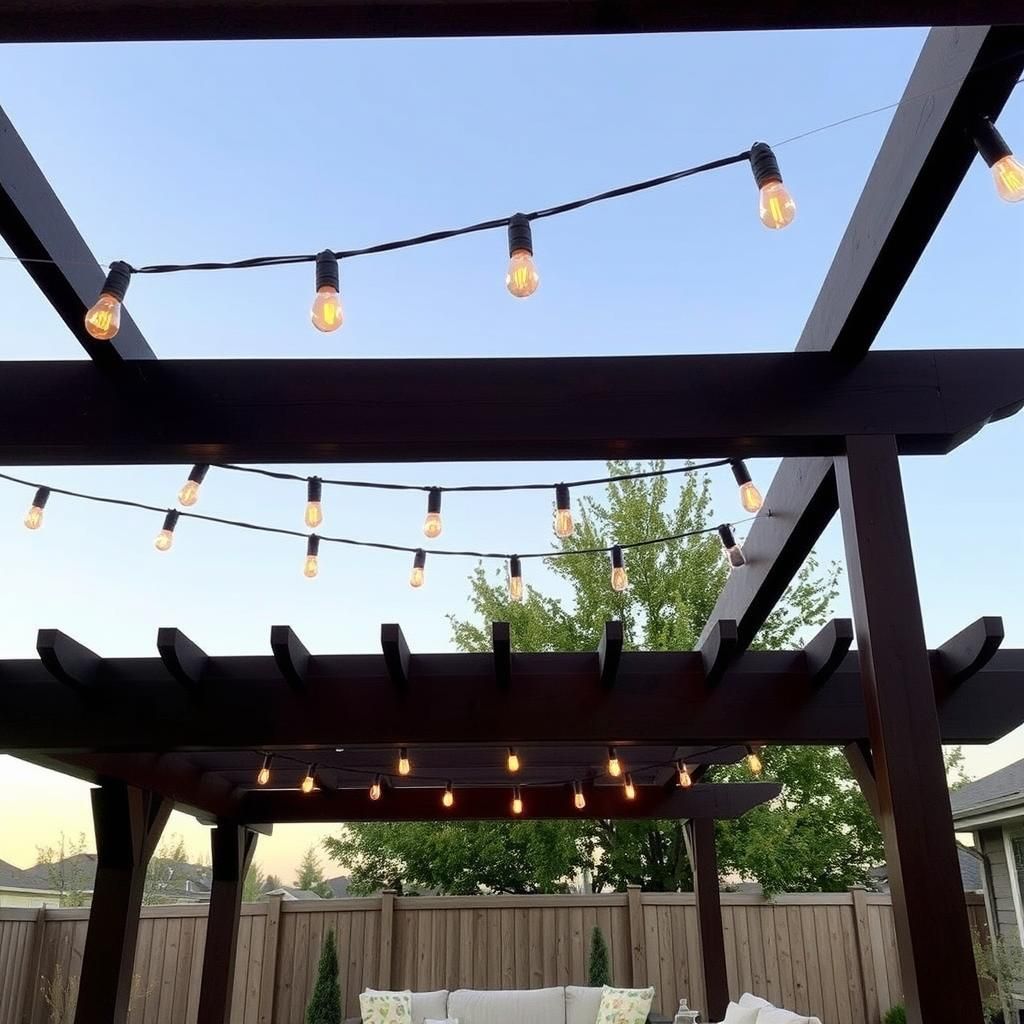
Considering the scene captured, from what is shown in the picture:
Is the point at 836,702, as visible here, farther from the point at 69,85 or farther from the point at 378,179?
the point at 69,85

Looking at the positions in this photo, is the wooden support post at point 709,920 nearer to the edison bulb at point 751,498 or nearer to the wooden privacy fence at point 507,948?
the wooden privacy fence at point 507,948

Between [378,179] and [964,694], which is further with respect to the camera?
[378,179]

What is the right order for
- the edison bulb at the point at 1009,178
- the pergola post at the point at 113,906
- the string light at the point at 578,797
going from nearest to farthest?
the edison bulb at the point at 1009,178
the pergola post at the point at 113,906
the string light at the point at 578,797

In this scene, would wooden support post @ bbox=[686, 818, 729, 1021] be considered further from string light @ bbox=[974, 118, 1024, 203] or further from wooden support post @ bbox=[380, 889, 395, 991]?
string light @ bbox=[974, 118, 1024, 203]

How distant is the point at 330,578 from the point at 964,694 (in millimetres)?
6672

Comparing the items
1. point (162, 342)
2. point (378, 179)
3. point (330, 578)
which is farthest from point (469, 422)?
point (330, 578)

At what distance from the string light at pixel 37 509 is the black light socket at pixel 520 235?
253cm

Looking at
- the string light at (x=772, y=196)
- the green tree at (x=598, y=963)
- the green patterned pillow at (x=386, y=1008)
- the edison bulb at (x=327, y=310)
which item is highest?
the string light at (x=772, y=196)

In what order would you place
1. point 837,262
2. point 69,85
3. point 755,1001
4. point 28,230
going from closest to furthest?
point 28,230 < point 837,262 < point 69,85 < point 755,1001

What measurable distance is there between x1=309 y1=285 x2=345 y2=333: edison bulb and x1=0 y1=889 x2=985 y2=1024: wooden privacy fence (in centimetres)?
755

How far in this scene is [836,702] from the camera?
4484 millimetres

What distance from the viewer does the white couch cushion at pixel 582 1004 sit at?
7.76m

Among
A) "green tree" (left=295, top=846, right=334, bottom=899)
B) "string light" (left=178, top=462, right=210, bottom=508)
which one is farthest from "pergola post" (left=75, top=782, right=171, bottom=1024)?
"green tree" (left=295, top=846, right=334, bottom=899)

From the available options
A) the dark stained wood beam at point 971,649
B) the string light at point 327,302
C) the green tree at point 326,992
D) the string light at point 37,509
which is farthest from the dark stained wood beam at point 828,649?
the green tree at point 326,992
